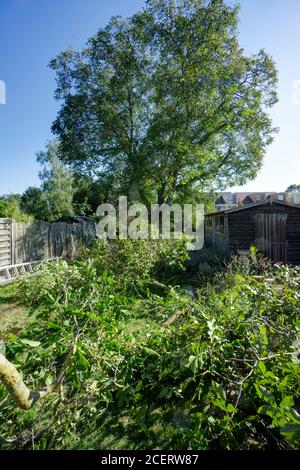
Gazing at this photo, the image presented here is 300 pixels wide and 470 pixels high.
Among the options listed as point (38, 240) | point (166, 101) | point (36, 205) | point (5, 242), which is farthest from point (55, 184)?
point (5, 242)

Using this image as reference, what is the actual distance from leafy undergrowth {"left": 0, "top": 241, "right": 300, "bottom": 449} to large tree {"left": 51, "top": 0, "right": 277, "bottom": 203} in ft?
35.2

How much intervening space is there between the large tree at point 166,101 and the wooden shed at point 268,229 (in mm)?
4007

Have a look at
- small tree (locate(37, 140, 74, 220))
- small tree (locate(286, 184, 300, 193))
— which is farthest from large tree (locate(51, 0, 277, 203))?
small tree (locate(286, 184, 300, 193))

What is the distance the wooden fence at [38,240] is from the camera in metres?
8.89

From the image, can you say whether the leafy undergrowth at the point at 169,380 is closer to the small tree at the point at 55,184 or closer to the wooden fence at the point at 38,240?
the wooden fence at the point at 38,240

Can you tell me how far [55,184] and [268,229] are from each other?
2321 centimetres

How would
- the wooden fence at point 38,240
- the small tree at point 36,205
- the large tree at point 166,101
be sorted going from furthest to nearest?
the small tree at point 36,205 < the large tree at point 166,101 < the wooden fence at point 38,240

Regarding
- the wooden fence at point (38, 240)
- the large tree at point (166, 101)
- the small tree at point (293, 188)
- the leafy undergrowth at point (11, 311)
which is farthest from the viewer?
the small tree at point (293, 188)

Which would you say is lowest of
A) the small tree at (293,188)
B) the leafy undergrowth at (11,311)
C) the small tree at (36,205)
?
the leafy undergrowth at (11,311)

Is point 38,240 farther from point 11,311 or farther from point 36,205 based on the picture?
point 36,205

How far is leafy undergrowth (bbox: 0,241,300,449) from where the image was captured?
168cm

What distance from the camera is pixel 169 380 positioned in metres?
2.57

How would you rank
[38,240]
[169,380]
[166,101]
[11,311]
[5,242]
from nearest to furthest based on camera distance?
[169,380]
[11,311]
[5,242]
[38,240]
[166,101]

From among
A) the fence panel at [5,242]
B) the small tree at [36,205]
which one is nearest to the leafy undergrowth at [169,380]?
the fence panel at [5,242]
